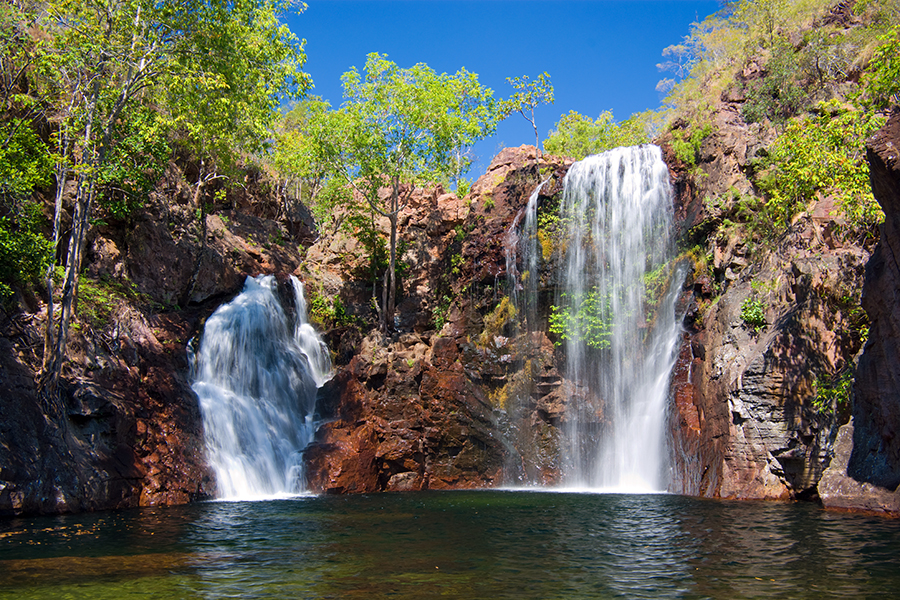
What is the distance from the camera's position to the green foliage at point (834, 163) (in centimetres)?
1450

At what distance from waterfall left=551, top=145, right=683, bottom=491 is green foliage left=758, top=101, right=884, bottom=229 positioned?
5.28 m

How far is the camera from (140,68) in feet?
54.4

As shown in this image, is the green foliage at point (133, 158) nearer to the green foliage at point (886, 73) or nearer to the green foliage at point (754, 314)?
the green foliage at point (754, 314)

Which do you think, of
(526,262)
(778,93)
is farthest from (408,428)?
(778,93)

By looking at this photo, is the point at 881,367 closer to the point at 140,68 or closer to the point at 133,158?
the point at 140,68

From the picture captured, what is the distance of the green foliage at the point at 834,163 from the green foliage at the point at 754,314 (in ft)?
8.99

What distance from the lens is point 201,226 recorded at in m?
23.8

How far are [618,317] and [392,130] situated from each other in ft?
41.0

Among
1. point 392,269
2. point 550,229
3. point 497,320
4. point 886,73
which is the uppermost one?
point 886,73

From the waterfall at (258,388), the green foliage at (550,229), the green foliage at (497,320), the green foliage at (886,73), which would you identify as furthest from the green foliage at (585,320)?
the green foliage at (886,73)

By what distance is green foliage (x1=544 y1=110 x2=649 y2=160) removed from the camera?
124 feet

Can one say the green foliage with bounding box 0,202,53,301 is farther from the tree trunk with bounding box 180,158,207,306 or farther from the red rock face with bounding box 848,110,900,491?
the red rock face with bounding box 848,110,900,491

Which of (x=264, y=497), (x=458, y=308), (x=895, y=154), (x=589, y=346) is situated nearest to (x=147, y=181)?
(x=264, y=497)

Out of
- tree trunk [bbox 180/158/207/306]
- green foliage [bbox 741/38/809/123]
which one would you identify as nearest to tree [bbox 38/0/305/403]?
tree trunk [bbox 180/158/207/306]
